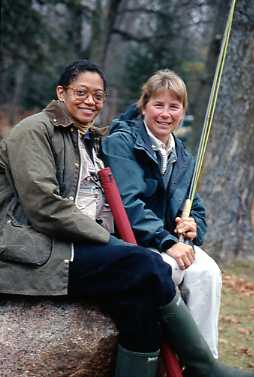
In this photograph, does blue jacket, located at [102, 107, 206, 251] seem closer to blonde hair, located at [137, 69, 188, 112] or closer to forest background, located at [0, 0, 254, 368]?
blonde hair, located at [137, 69, 188, 112]

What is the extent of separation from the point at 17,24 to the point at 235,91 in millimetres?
9340

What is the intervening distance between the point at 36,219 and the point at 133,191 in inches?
27.0

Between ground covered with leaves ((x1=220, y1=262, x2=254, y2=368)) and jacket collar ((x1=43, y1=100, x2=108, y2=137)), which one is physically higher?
jacket collar ((x1=43, y1=100, x2=108, y2=137))

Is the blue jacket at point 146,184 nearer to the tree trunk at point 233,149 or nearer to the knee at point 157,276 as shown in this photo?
the knee at point 157,276

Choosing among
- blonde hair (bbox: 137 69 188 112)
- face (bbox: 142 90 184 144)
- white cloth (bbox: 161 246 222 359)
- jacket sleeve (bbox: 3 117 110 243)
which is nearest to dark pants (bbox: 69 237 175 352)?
jacket sleeve (bbox: 3 117 110 243)

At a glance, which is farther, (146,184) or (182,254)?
(146,184)

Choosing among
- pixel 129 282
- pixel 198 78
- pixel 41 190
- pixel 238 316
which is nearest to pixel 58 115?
pixel 41 190

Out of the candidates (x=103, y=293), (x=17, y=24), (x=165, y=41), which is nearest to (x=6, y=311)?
(x=103, y=293)

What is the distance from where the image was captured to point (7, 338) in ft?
10.7

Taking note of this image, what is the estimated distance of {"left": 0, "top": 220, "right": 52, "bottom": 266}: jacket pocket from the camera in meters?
3.14

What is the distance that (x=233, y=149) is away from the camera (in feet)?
24.4

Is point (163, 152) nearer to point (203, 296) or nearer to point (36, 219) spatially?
point (203, 296)

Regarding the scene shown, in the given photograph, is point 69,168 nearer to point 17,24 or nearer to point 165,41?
point 17,24

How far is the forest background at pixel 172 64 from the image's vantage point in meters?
7.37
